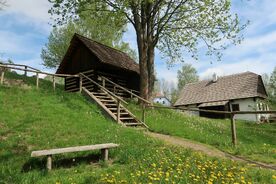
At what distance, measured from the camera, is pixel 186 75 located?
79000 mm

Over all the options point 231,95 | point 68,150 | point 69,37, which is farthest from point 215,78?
point 68,150

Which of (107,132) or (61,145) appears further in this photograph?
A: (107,132)

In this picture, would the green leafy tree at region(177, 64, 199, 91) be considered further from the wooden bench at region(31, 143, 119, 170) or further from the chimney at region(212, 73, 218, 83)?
the wooden bench at region(31, 143, 119, 170)

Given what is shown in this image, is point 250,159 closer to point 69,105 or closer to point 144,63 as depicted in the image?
point 69,105

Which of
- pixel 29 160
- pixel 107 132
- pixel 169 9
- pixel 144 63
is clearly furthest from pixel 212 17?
pixel 29 160

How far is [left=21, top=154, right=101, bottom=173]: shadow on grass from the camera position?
301 inches

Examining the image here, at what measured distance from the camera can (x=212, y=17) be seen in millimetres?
21781

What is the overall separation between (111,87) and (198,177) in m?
16.9

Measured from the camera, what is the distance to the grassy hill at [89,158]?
672 centimetres

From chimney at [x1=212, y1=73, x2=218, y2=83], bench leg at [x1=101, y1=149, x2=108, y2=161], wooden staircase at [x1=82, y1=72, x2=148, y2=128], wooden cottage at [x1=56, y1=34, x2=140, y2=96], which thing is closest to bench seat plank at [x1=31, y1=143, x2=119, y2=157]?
bench leg at [x1=101, y1=149, x2=108, y2=161]

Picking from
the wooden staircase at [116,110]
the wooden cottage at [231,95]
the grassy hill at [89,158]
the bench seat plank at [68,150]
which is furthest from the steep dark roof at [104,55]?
the wooden cottage at [231,95]

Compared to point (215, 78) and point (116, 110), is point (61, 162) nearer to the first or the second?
point (116, 110)

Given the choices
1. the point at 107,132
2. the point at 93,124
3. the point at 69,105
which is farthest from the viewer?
the point at 69,105

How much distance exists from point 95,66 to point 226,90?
25026 mm
